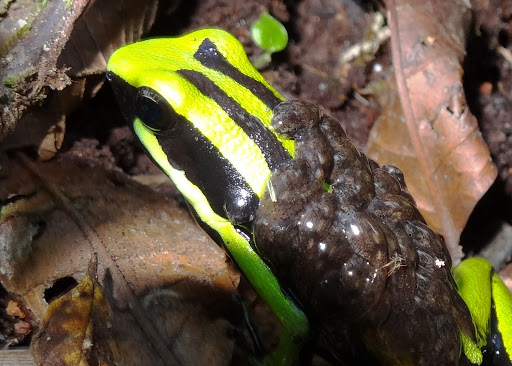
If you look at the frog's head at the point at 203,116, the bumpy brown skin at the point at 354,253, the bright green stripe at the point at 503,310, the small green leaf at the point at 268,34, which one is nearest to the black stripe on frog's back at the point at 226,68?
the frog's head at the point at 203,116

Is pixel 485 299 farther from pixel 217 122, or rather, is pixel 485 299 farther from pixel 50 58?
pixel 50 58

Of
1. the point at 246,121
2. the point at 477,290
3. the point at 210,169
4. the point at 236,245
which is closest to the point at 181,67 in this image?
the point at 246,121

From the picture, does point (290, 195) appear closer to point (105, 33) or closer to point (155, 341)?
point (155, 341)

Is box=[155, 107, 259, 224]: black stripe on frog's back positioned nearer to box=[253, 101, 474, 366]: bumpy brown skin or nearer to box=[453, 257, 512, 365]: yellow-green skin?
box=[253, 101, 474, 366]: bumpy brown skin

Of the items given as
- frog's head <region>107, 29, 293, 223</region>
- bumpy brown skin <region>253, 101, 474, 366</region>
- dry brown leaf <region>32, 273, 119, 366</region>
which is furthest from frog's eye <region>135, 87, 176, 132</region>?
dry brown leaf <region>32, 273, 119, 366</region>

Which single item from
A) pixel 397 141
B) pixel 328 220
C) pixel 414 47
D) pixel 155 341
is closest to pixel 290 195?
pixel 328 220
